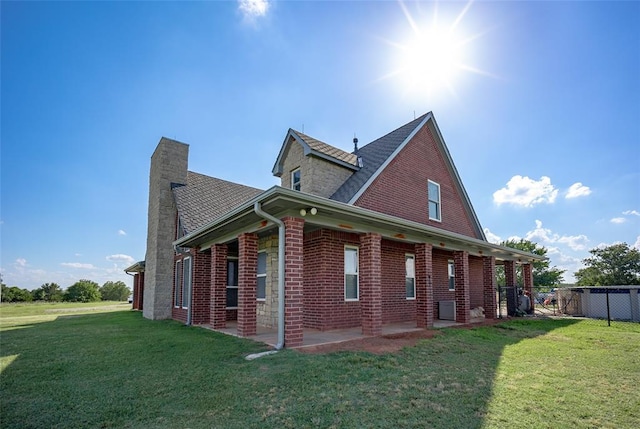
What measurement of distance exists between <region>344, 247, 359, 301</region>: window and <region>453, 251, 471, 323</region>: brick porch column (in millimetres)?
3808

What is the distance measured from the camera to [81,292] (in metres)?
44.9

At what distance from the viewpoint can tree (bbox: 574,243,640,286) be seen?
1248 inches

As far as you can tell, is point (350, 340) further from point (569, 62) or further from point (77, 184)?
point (77, 184)

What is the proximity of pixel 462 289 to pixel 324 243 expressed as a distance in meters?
5.30

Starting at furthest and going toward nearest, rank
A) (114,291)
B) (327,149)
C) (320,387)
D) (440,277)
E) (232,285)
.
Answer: (114,291) < (440,277) < (232,285) < (327,149) < (320,387)

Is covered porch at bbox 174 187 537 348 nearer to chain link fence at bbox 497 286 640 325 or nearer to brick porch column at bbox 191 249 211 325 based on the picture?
brick porch column at bbox 191 249 211 325

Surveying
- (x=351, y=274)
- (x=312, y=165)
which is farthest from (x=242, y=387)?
(x=312, y=165)

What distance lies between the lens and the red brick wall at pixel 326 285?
9.14m

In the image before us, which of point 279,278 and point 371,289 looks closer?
point 279,278

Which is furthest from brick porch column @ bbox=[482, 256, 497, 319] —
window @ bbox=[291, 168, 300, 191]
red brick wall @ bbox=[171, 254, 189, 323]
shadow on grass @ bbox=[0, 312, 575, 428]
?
red brick wall @ bbox=[171, 254, 189, 323]

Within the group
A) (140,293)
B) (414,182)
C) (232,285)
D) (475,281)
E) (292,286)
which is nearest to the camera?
(292,286)

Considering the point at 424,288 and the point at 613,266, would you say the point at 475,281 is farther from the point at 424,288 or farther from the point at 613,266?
the point at 613,266

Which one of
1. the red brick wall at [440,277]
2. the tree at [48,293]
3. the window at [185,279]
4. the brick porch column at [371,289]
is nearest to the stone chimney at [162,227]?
the window at [185,279]

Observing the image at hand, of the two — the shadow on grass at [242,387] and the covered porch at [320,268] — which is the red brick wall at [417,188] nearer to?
the covered porch at [320,268]
